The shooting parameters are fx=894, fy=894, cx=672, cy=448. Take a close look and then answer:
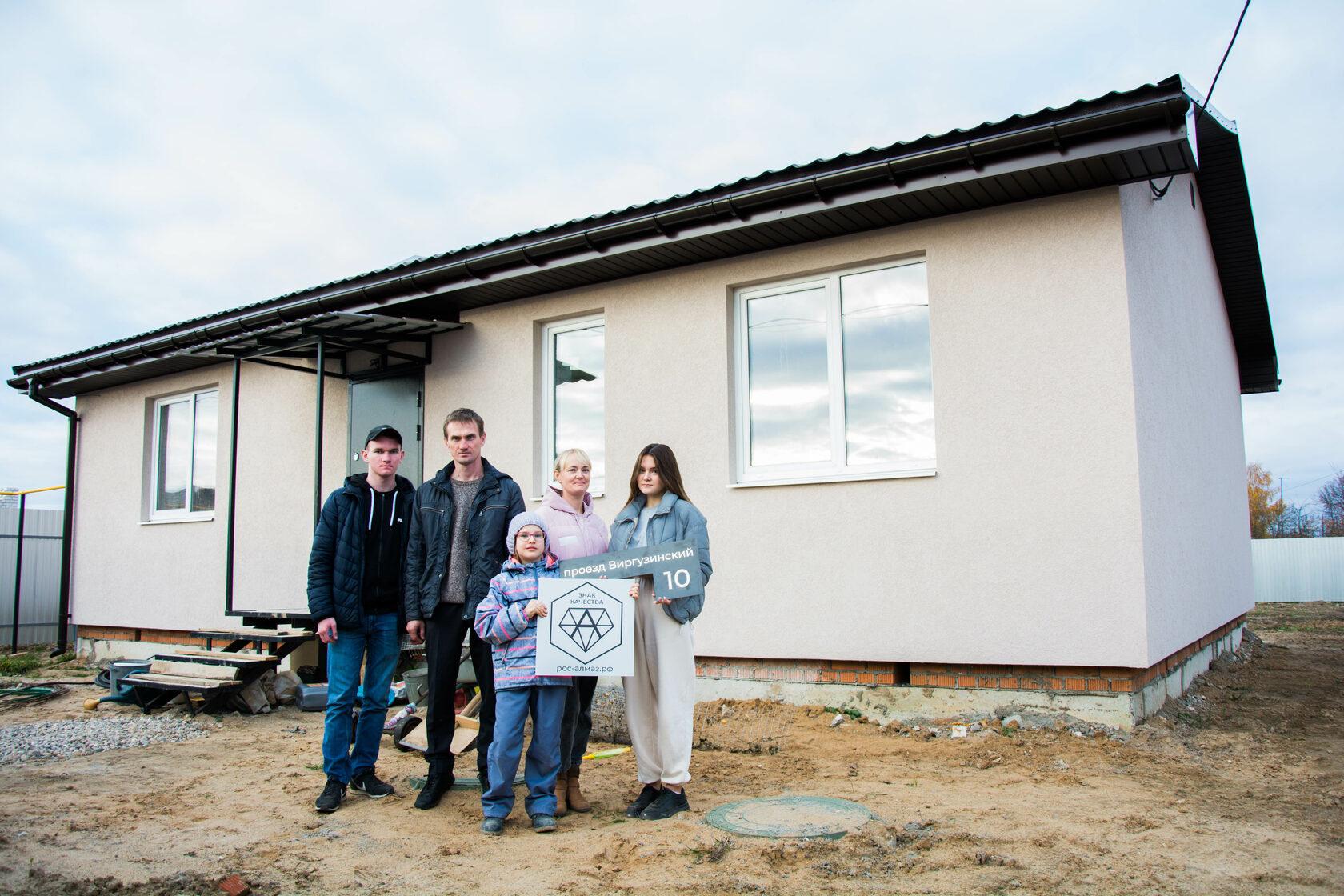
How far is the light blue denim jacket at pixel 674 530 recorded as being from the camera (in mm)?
4066

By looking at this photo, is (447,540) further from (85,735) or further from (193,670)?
(193,670)

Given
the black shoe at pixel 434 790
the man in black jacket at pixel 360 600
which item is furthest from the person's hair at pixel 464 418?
the black shoe at pixel 434 790

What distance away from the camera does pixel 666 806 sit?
411cm

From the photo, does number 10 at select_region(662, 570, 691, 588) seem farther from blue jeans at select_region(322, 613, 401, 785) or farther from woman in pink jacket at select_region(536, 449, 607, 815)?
blue jeans at select_region(322, 613, 401, 785)

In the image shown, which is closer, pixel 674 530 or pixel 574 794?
pixel 674 530

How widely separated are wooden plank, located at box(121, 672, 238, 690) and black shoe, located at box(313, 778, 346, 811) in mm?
3392

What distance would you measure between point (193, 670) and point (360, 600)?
13.8 ft

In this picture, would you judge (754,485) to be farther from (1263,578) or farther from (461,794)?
(1263,578)

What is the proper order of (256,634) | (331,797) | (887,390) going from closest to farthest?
1. (331,797)
2. (887,390)
3. (256,634)

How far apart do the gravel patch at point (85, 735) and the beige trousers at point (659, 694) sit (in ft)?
13.9

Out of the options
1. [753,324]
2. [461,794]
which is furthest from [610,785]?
[753,324]

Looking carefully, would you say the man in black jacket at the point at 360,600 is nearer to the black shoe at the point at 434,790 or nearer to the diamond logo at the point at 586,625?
the black shoe at the point at 434,790

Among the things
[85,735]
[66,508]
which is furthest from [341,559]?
[66,508]

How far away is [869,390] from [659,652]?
3133mm
